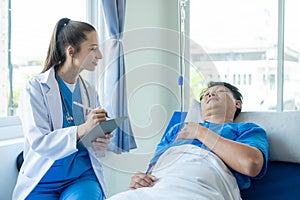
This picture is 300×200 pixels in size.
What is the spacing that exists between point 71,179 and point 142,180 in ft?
1.06

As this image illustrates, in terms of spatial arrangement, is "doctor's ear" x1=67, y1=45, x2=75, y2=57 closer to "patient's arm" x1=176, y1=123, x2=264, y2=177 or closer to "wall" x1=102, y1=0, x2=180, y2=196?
"wall" x1=102, y1=0, x2=180, y2=196

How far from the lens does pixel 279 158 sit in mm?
1657

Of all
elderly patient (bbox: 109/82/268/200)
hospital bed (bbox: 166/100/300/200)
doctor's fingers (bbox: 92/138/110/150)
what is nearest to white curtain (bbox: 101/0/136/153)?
doctor's fingers (bbox: 92/138/110/150)

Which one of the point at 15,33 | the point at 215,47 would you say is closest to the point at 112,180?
the point at 15,33

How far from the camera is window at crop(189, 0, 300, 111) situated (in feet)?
8.82

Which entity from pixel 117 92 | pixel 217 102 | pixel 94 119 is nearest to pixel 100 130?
pixel 94 119

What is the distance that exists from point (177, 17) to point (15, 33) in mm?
1342

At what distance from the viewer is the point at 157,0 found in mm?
2848

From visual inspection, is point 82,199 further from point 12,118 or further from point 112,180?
point 12,118

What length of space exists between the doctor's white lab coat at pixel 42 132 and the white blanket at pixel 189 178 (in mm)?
302

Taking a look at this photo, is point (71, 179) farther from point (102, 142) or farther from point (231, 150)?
point (231, 150)

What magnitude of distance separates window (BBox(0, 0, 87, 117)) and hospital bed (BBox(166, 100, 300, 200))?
976 mm

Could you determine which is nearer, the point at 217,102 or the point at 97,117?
the point at 97,117

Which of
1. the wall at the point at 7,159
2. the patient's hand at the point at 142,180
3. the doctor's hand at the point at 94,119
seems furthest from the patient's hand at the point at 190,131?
the wall at the point at 7,159
